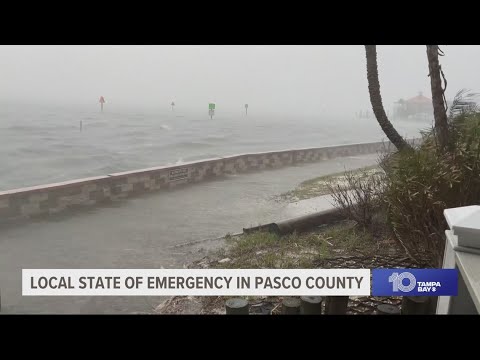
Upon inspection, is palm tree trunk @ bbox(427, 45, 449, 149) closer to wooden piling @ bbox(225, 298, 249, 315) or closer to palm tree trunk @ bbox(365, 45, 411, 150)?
palm tree trunk @ bbox(365, 45, 411, 150)

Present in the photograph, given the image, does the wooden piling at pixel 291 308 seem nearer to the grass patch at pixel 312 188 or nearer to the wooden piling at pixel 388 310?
the wooden piling at pixel 388 310

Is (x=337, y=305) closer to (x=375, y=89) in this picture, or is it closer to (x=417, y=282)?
(x=417, y=282)

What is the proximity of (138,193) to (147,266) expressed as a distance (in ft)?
14.2

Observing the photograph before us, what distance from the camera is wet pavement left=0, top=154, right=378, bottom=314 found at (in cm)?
441

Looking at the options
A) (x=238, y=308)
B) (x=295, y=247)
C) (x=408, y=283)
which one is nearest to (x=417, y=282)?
(x=408, y=283)

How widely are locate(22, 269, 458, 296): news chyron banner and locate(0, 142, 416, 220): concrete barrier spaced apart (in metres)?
3.17

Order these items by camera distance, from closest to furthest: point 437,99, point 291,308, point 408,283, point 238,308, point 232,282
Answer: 1. point 238,308
2. point 291,308
3. point 408,283
4. point 232,282
5. point 437,99

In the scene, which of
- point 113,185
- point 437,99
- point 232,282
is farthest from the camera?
point 113,185

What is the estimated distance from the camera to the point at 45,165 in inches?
911

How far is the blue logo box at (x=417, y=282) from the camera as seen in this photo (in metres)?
2.52

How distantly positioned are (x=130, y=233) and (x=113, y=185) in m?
2.41

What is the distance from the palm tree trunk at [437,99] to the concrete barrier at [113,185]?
15.2ft

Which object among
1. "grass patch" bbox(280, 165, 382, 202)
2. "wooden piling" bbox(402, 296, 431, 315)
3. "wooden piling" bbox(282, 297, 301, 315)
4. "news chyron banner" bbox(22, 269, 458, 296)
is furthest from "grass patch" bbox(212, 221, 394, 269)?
"grass patch" bbox(280, 165, 382, 202)

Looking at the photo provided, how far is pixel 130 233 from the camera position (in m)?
6.88
